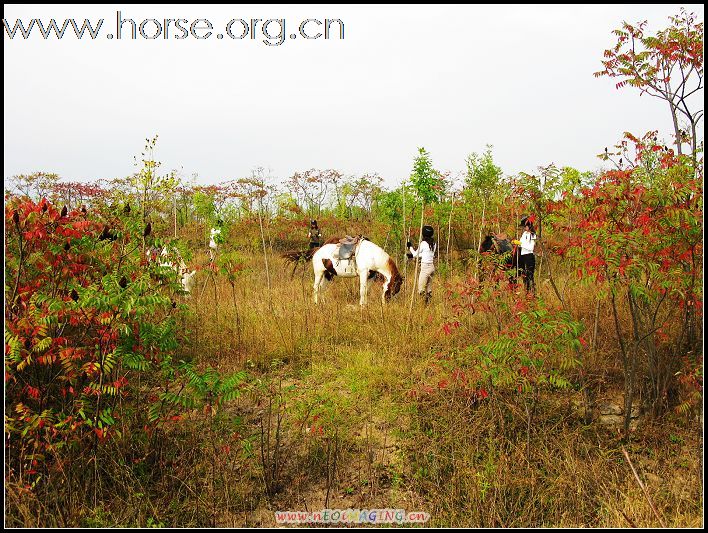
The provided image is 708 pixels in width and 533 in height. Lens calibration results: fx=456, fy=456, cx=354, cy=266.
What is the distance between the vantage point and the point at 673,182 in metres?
3.63

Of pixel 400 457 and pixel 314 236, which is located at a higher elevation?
pixel 314 236

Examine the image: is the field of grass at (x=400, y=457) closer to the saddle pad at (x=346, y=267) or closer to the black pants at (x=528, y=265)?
the black pants at (x=528, y=265)

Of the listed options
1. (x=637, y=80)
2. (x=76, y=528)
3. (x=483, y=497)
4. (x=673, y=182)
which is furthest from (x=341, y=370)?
(x=637, y=80)

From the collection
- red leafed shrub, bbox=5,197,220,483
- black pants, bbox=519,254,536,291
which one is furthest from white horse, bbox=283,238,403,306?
red leafed shrub, bbox=5,197,220,483

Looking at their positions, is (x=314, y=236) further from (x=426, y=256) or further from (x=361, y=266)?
(x=426, y=256)

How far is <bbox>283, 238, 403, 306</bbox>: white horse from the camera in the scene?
8172mm

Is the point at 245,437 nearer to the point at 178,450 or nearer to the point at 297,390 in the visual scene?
the point at 178,450

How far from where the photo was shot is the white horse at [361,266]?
322 inches

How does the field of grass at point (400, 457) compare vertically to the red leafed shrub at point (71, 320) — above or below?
below

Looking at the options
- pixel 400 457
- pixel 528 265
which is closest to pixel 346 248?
pixel 528 265

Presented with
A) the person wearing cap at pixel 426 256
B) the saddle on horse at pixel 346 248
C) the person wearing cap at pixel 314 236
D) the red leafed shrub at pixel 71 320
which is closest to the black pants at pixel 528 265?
the person wearing cap at pixel 426 256

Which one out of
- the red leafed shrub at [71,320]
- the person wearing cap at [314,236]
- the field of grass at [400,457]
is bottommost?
the field of grass at [400,457]

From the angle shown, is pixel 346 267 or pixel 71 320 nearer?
pixel 71 320

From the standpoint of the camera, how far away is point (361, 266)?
837 cm
